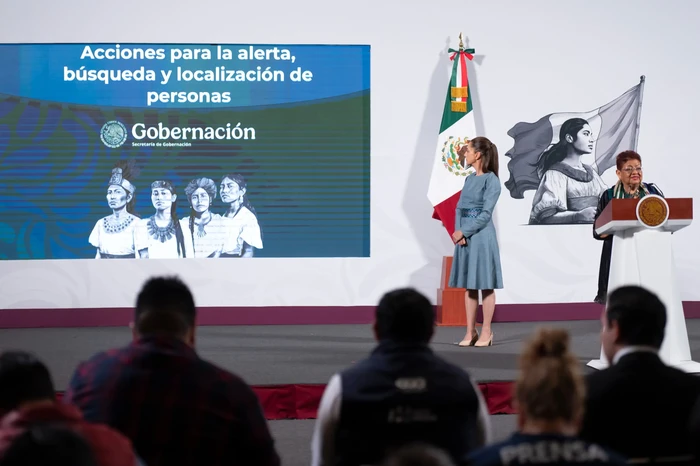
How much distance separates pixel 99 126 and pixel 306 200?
1.81 meters

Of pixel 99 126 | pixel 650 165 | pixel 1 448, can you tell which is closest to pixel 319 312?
pixel 99 126

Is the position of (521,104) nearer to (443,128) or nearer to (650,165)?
(443,128)

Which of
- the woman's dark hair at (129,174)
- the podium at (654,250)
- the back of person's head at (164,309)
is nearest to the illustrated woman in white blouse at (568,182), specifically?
the podium at (654,250)

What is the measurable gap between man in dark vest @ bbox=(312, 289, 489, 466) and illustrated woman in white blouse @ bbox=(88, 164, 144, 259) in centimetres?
554

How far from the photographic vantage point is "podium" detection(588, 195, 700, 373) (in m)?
4.39

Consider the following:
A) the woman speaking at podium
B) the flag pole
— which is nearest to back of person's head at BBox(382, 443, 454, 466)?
the woman speaking at podium

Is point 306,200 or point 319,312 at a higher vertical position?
point 306,200

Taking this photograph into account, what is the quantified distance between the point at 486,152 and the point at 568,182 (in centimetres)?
218

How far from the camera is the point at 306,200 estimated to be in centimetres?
761

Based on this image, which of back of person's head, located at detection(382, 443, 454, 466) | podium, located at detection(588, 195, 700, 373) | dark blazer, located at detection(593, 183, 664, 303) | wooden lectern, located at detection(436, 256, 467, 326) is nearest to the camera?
back of person's head, located at detection(382, 443, 454, 466)

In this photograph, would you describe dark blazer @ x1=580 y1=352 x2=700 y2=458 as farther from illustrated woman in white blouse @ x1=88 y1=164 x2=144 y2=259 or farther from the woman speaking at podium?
illustrated woman in white blouse @ x1=88 y1=164 x2=144 y2=259

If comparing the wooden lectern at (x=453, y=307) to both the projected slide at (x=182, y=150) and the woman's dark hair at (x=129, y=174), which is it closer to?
the projected slide at (x=182, y=150)

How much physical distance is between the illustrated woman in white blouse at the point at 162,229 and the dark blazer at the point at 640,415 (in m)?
5.77

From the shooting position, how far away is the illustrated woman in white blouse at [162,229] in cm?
748
